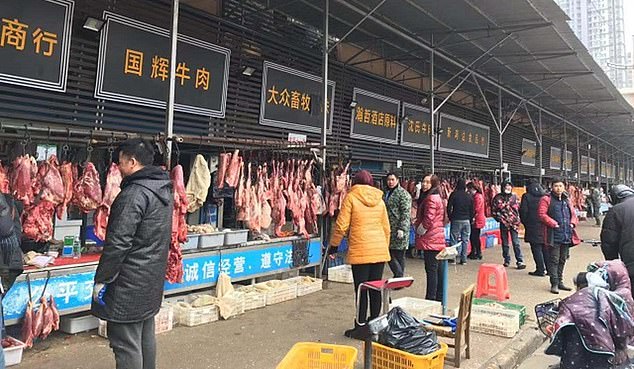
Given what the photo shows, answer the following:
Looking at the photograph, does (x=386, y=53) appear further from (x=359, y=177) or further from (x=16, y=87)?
(x=16, y=87)

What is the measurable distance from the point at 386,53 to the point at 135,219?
9.84 metres

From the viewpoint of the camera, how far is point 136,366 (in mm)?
3078

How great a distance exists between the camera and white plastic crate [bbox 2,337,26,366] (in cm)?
404

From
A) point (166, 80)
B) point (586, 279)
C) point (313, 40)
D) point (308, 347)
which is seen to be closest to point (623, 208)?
point (586, 279)

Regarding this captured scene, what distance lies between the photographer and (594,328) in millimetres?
3443

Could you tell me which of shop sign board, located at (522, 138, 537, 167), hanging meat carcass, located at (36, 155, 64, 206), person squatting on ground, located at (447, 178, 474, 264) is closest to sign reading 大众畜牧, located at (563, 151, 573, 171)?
shop sign board, located at (522, 138, 537, 167)

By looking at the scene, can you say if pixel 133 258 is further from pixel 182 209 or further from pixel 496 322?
pixel 496 322

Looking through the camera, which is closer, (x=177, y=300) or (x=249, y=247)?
(x=177, y=300)

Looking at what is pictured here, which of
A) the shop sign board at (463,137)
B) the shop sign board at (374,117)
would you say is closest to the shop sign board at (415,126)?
the shop sign board at (374,117)

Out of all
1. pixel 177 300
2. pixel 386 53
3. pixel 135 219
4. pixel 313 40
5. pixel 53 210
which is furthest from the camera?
pixel 386 53

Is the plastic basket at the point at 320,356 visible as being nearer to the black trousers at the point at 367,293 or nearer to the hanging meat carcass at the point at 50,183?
the black trousers at the point at 367,293

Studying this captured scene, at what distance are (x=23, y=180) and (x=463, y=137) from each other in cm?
1193

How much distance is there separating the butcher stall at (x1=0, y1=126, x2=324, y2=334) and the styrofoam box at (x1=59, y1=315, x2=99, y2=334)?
0.13 meters

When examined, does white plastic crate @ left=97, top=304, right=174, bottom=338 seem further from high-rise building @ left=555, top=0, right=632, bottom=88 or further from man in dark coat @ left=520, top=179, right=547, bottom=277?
high-rise building @ left=555, top=0, right=632, bottom=88
